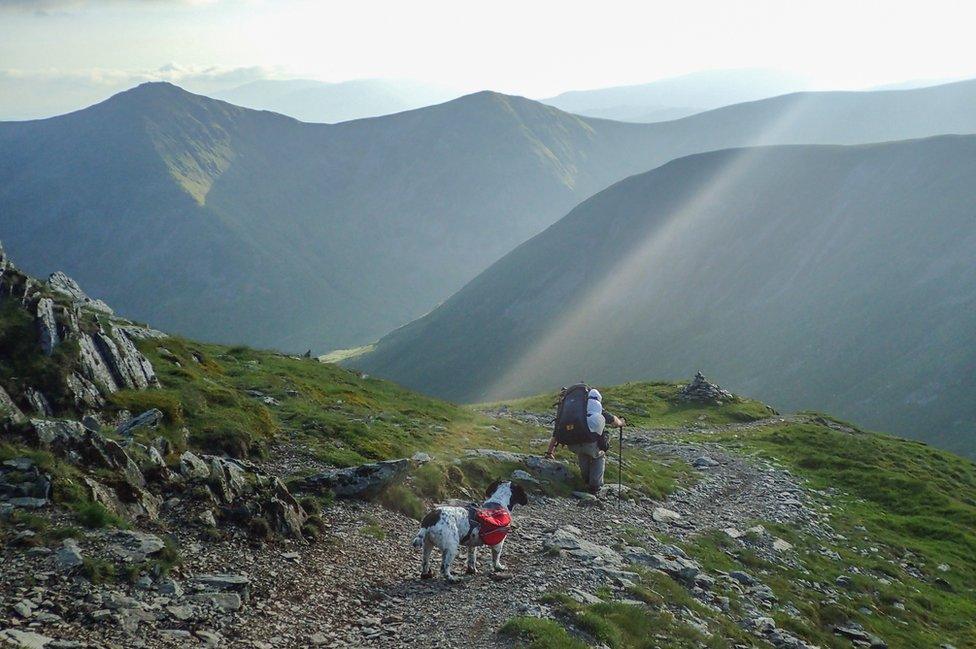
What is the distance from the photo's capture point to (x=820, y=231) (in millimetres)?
179125

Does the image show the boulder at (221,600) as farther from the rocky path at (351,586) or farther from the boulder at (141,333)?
the boulder at (141,333)

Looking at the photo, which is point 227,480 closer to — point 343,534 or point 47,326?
point 343,534

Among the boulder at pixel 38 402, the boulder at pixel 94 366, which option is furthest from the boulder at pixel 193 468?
the boulder at pixel 94 366

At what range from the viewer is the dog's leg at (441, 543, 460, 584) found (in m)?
14.8

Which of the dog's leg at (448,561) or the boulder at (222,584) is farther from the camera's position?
the dog's leg at (448,561)

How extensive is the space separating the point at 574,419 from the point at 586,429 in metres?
0.65

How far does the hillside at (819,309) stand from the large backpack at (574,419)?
367ft

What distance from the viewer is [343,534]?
56.1 ft

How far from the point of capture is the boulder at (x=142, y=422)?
18578 millimetres

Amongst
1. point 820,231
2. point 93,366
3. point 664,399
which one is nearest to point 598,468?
point 93,366

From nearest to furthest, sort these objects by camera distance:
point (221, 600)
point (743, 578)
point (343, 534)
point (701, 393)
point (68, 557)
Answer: point (68, 557) < point (221, 600) < point (343, 534) < point (743, 578) < point (701, 393)

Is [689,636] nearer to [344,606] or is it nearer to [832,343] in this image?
[344,606]

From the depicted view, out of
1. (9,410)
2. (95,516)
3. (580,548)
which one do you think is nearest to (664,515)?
(580,548)

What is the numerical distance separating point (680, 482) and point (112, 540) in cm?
2813
